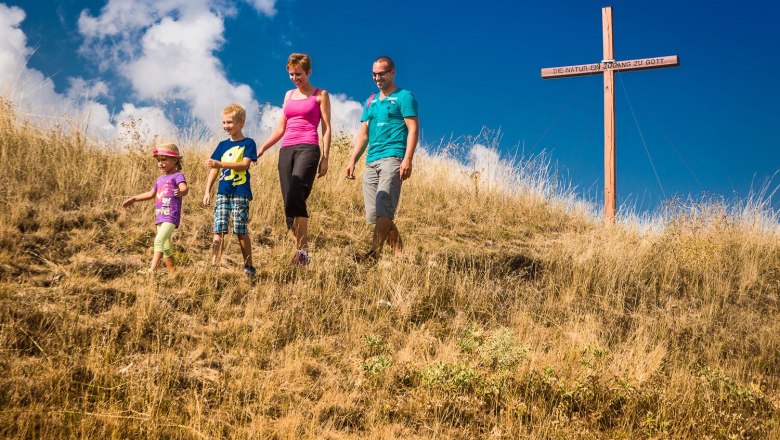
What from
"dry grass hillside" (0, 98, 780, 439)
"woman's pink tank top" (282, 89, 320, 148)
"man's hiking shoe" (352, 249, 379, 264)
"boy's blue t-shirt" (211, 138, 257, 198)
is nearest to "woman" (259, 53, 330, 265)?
"woman's pink tank top" (282, 89, 320, 148)

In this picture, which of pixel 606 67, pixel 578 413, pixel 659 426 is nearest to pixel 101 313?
pixel 578 413

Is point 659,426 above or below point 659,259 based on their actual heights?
below

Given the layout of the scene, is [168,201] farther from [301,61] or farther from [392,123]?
[392,123]

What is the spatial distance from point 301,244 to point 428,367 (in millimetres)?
2239

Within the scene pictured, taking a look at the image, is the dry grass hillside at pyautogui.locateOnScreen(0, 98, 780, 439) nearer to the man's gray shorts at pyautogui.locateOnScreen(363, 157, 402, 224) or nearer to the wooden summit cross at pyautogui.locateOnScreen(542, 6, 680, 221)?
the man's gray shorts at pyautogui.locateOnScreen(363, 157, 402, 224)

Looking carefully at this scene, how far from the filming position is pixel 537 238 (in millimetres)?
9836

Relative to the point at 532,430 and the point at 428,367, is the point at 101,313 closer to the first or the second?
the point at 428,367

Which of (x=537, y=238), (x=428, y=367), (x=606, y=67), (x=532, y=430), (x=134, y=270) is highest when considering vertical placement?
(x=606, y=67)

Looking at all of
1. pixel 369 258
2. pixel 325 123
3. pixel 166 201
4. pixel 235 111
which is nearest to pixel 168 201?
pixel 166 201

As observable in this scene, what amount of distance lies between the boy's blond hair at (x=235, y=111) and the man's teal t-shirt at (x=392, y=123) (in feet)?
4.34

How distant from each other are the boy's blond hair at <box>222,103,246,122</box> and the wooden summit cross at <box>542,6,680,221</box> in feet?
25.0

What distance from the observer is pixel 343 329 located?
16.9 feet

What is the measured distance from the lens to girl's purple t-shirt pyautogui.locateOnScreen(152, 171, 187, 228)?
5.59 metres

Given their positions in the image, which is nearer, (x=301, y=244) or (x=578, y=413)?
(x=578, y=413)
